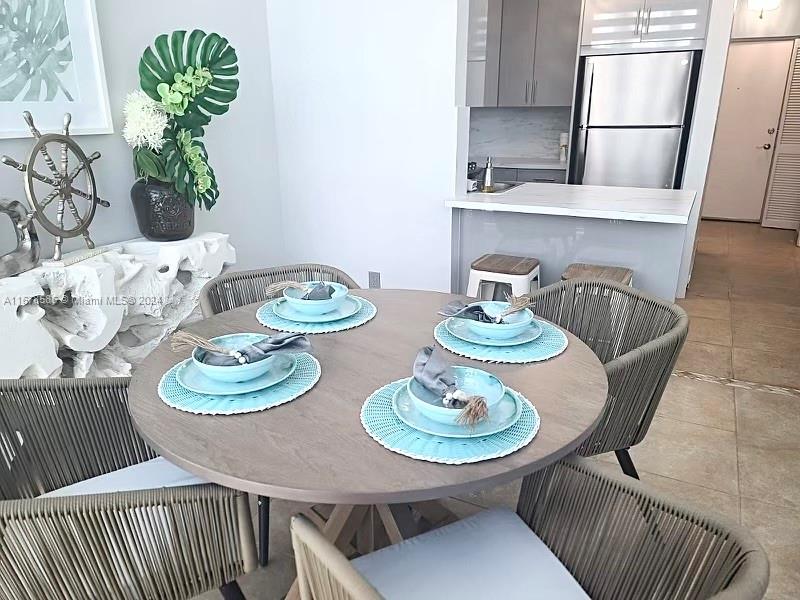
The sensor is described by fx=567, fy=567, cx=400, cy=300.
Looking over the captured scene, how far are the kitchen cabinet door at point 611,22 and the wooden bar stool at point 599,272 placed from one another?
2.65 meters

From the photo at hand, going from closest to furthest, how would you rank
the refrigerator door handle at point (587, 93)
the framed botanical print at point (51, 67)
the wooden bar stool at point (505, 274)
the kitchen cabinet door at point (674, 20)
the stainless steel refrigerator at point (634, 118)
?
the framed botanical print at point (51, 67) → the wooden bar stool at point (505, 274) → the kitchen cabinet door at point (674, 20) → the stainless steel refrigerator at point (634, 118) → the refrigerator door handle at point (587, 93)

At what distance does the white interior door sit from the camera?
634 centimetres

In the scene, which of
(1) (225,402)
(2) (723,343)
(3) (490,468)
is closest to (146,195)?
(1) (225,402)

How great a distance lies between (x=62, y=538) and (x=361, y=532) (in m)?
0.87

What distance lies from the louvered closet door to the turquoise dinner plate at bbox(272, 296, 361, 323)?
6706mm

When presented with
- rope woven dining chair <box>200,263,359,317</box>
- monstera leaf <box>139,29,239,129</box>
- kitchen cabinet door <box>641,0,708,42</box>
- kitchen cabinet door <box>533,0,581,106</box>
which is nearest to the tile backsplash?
kitchen cabinet door <box>533,0,581,106</box>

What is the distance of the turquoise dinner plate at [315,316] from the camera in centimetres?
159

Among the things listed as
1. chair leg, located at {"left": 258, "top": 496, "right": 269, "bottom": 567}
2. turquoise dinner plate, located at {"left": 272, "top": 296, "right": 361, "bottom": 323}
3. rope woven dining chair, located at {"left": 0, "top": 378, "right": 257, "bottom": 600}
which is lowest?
chair leg, located at {"left": 258, "top": 496, "right": 269, "bottom": 567}

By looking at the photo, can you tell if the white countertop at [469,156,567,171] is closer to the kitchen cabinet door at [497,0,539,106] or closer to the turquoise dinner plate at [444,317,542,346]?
the kitchen cabinet door at [497,0,539,106]

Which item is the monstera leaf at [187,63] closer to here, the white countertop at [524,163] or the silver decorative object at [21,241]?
the silver decorative object at [21,241]

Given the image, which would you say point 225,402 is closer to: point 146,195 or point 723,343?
point 146,195

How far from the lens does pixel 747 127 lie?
21.8ft

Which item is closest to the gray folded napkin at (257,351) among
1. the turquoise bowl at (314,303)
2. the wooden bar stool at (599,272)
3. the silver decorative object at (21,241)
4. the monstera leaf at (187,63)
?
the turquoise bowl at (314,303)

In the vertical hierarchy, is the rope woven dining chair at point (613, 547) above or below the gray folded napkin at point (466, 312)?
below
